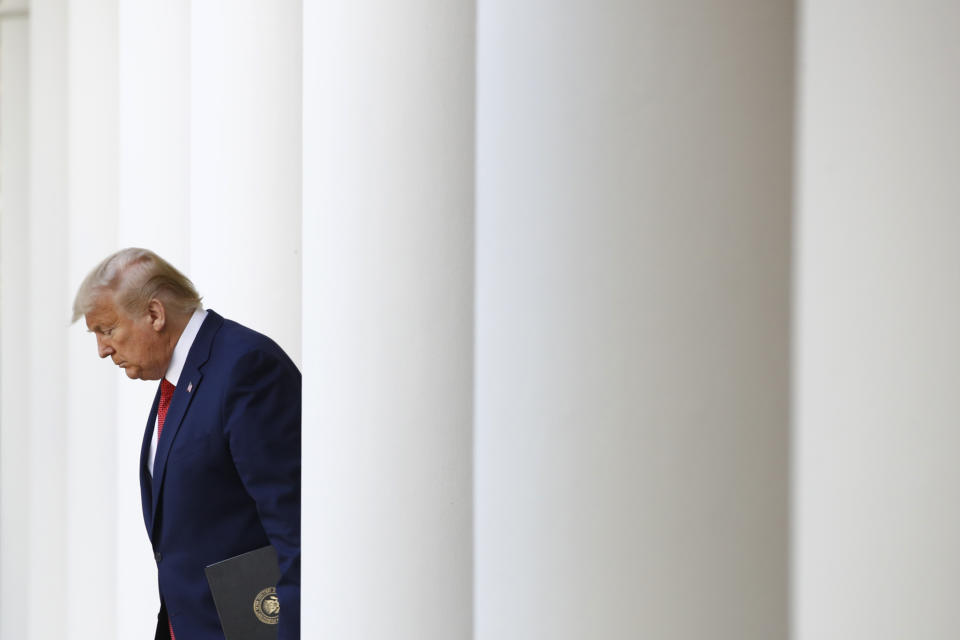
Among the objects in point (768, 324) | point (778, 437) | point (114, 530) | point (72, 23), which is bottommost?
point (114, 530)

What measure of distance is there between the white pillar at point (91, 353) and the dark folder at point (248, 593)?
2.48 m

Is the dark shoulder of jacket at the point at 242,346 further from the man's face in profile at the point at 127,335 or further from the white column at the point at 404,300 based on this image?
the white column at the point at 404,300

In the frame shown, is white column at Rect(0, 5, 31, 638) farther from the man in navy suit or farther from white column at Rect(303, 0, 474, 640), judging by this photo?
white column at Rect(303, 0, 474, 640)

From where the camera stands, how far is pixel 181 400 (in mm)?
2760

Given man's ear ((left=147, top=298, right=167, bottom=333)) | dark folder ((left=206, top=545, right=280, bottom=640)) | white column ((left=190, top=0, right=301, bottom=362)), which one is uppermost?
white column ((left=190, top=0, right=301, bottom=362))

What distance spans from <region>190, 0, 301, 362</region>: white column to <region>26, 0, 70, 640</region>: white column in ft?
7.04

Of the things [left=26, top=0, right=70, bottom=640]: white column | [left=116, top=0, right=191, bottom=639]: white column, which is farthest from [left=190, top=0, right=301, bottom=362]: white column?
[left=26, top=0, right=70, bottom=640]: white column

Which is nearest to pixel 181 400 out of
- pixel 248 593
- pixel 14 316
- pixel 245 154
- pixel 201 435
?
pixel 201 435

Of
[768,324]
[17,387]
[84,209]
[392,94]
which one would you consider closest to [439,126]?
[392,94]

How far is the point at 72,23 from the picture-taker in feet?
17.0

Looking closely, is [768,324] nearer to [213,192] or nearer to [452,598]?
[452,598]

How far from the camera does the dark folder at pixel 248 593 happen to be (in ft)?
8.63

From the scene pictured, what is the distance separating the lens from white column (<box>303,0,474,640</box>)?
2.27 m

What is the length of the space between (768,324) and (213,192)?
7.86 ft
